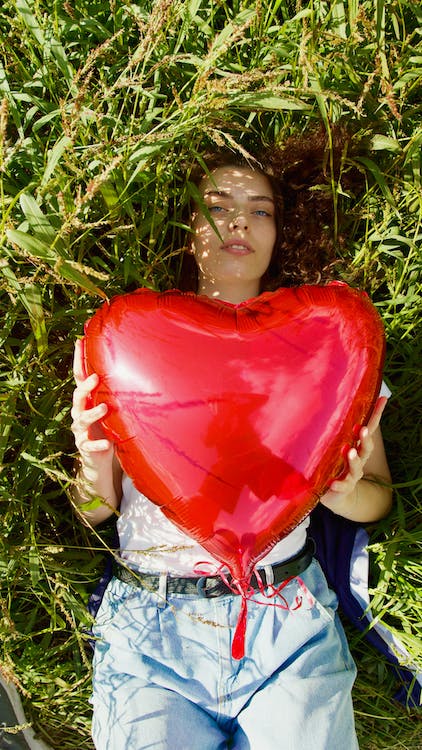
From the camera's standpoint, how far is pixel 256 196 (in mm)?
1405

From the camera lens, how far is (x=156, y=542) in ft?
4.32

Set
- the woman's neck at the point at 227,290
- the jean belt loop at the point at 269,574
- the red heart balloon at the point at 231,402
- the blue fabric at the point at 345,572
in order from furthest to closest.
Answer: the blue fabric at the point at 345,572 → the woman's neck at the point at 227,290 → the jean belt loop at the point at 269,574 → the red heart balloon at the point at 231,402

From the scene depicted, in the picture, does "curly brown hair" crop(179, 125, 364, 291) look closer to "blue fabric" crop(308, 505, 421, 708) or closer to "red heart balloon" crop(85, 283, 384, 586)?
"red heart balloon" crop(85, 283, 384, 586)

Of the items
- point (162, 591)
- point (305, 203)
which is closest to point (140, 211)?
point (305, 203)

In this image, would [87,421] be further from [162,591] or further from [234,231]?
[234,231]

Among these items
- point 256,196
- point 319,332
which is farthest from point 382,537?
point 256,196

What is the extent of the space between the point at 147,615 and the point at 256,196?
0.96 m

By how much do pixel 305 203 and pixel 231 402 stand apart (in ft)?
2.63

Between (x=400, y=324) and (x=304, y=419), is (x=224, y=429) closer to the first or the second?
(x=304, y=419)

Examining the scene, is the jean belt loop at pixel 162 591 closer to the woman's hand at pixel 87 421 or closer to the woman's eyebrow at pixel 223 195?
the woman's hand at pixel 87 421

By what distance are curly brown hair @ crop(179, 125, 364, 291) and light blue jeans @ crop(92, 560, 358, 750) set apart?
2.57ft

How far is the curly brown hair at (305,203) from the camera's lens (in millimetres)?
1518

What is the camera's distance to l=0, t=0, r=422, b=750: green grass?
50.8 inches


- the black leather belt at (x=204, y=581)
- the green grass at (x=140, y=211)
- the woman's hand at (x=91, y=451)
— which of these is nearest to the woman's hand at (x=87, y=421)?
the woman's hand at (x=91, y=451)
